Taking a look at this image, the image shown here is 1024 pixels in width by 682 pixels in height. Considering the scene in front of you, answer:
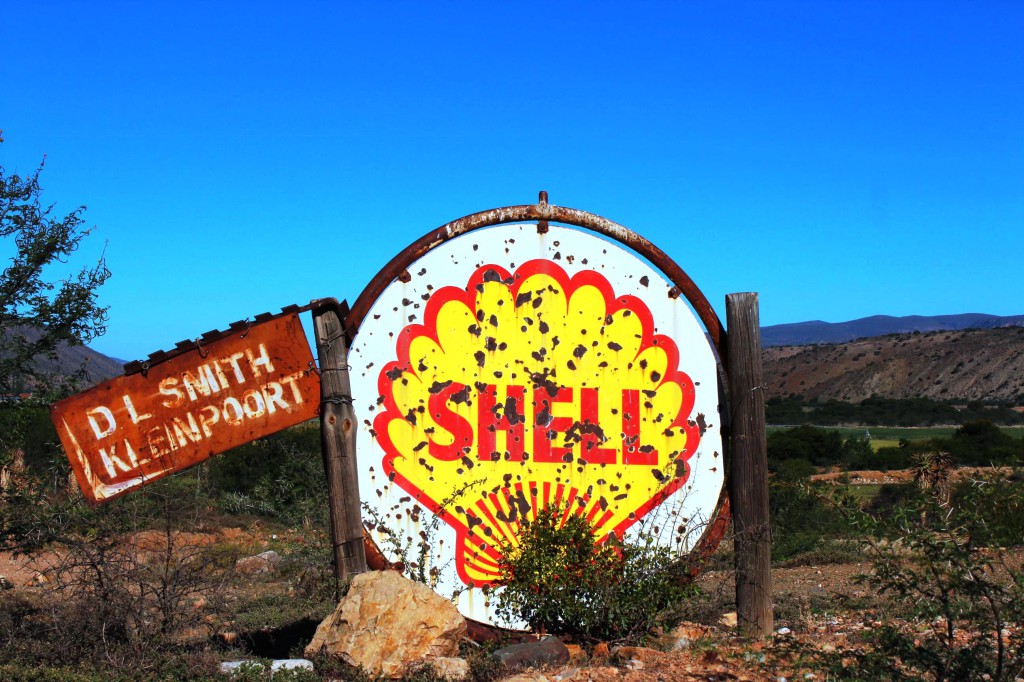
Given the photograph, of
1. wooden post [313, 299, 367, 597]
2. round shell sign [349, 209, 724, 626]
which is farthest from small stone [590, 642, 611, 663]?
wooden post [313, 299, 367, 597]

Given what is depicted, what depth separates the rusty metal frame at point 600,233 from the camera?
634 cm

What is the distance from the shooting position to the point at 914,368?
280 feet

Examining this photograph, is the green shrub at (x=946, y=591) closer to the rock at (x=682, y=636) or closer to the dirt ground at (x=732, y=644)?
the dirt ground at (x=732, y=644)

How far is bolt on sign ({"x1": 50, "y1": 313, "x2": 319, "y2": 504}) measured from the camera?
19.6ft

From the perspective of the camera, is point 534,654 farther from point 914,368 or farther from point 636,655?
point 914,368

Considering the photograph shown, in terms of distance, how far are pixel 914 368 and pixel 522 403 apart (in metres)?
85.9

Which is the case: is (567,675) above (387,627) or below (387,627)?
below

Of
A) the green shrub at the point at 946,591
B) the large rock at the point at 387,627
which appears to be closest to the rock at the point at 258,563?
the large rock at the point at 387,627

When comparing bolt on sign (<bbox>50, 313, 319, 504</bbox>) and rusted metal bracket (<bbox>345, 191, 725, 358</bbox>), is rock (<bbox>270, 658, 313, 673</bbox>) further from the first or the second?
rusted metal bracket (<bbox>345, 191, 725, 358</bbox>)

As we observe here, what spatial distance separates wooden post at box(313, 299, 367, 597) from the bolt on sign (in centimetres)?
14

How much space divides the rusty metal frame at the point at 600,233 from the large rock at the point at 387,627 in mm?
1575

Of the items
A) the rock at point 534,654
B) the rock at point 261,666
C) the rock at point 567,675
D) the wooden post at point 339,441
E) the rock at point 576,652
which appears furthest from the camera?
the wooden post at point 339,441

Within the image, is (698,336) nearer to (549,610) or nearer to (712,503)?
(712,503)

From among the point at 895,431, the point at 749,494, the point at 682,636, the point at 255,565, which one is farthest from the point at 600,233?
the point at 895,431
